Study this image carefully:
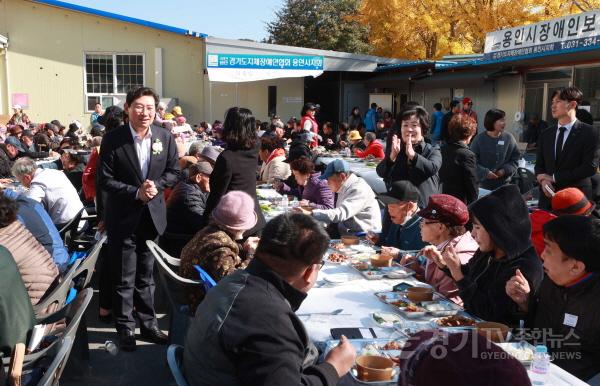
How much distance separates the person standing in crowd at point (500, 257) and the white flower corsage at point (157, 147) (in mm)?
2558

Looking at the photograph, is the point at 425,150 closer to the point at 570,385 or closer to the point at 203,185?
the point at 203,185

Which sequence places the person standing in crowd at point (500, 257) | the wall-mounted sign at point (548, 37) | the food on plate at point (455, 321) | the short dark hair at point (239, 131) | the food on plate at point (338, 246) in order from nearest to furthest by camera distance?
the food on plate at point (455, 321) < the person standing in crowd at point (500, 257) < the food on plate at point (338, 246) < the short dark hair at point (239, 131) < the wall-mounted sign at point (548, 37)

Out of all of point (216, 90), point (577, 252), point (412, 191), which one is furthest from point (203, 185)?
point (216, 90)

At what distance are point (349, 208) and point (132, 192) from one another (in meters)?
1.95

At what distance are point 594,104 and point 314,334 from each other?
1234 cm

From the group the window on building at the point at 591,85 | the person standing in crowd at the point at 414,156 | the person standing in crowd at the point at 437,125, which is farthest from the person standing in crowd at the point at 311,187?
the person standing in crowd at the point at 437,125

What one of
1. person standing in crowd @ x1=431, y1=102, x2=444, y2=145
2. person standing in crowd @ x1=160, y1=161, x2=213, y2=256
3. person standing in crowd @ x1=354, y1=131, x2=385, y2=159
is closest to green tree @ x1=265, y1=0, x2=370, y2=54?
person standing in crowd @ x1=431, y1=102, x2=444, y2=145

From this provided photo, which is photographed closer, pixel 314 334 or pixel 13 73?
pixel 314 334

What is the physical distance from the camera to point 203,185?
5492mm

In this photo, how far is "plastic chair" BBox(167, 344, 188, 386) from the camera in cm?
213

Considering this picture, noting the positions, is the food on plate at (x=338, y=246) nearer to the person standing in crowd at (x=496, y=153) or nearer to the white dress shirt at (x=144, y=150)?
the white dress shirt at (x=144, y=150)

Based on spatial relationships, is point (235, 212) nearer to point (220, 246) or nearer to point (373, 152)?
point (220, 246)

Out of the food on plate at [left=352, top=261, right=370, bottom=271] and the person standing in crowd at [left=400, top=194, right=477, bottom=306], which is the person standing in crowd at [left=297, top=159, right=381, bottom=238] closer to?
the food on plate at [left=352, top=261, right=370, bottom=271]

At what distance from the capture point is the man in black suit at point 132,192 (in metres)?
4.55
